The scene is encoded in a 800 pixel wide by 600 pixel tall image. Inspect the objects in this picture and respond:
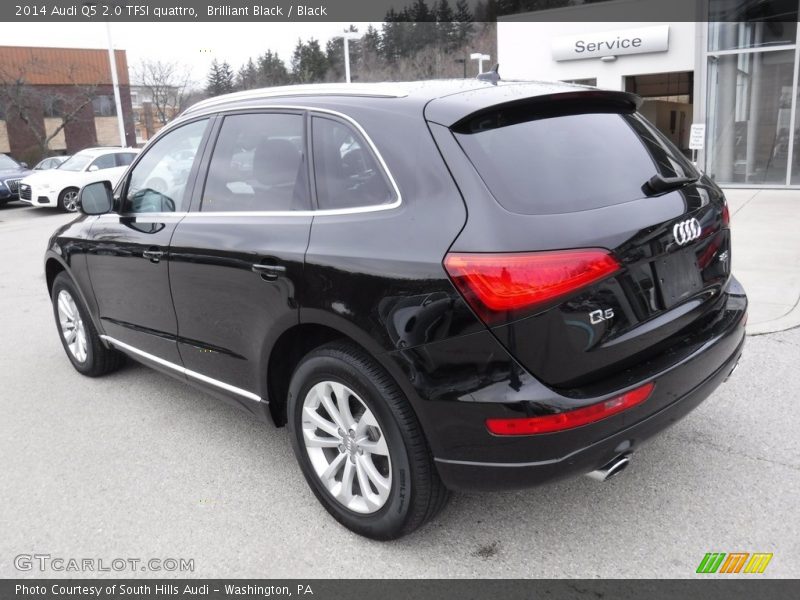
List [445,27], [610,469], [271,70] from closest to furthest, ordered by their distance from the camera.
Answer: [610,469] < [445,27] < [271,70]

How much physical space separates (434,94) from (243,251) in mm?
1082

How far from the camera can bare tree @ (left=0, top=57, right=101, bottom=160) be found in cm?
3497

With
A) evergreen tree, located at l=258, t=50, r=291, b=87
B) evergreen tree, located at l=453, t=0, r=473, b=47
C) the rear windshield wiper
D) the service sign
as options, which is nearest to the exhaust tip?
the rear windshield wiper

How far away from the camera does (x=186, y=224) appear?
343 centimetres

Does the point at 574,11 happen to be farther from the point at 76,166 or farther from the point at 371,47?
the point at 371,47

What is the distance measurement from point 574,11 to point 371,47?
4005 centimetres

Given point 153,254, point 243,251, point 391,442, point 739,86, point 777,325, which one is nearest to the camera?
point 391,442

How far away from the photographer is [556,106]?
271 cm

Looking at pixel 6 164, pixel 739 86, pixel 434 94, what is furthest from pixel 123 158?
pixel 434 94

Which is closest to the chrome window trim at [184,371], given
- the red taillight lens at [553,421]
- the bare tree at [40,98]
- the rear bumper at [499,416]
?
the rear bumper at [499,416]

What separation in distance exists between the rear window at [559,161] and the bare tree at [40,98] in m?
38.2

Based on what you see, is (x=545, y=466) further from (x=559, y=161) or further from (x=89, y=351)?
(x=89, y=351)
